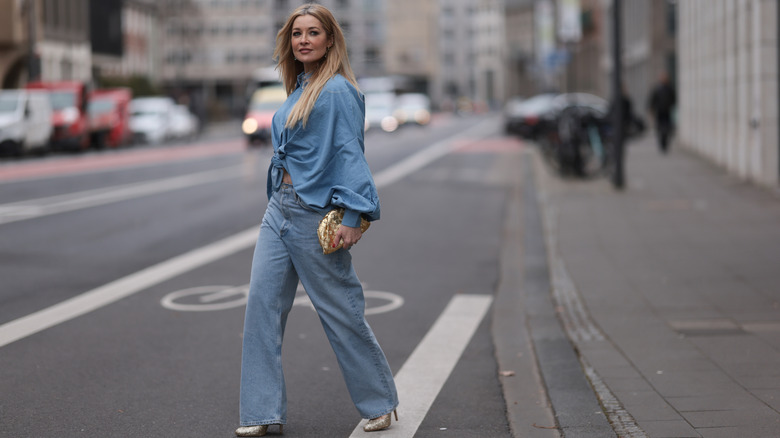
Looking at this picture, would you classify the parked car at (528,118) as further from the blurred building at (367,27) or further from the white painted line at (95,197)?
the blurred building at (367,27)

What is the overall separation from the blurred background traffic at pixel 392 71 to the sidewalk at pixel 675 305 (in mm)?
2650

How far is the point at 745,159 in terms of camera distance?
18969 millimetres

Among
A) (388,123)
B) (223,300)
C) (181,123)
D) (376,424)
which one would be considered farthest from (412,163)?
(388,123)

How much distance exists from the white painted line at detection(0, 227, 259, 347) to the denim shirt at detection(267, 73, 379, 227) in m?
2.84

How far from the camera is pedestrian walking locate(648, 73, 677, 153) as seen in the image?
28.0m

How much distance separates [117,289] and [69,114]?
96.2 feet

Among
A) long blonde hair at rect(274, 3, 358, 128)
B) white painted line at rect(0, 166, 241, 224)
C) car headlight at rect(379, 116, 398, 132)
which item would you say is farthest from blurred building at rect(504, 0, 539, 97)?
long blonde hair at rect(274, 3, 358, 128)

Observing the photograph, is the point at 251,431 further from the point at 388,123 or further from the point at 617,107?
the point at 388,123

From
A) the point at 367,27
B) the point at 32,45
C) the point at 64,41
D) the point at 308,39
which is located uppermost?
the point at 367,27

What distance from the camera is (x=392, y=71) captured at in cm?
13712

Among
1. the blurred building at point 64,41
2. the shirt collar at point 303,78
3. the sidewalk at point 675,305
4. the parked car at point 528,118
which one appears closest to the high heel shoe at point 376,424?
the sidewalk at point 675,305

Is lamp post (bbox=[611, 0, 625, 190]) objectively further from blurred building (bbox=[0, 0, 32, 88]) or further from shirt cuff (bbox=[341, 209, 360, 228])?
blurred building (bbox=[0, 0, 32, 88])

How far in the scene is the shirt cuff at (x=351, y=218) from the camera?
14.9 ft

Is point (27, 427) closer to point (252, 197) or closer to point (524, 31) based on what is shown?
point (252, 197)
